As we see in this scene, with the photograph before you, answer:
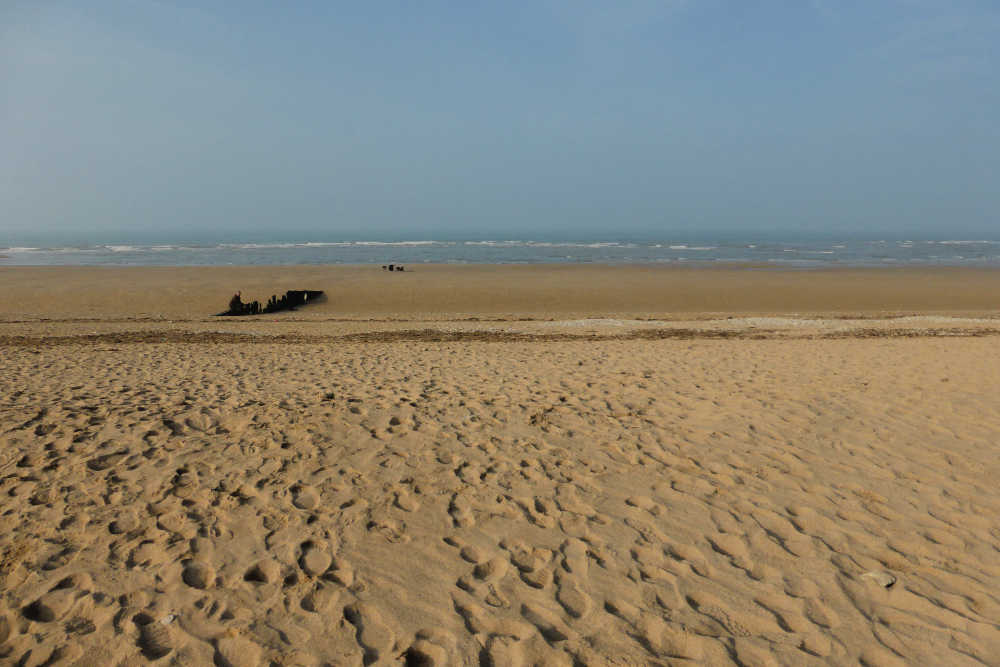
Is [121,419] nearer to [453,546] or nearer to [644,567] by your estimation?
[453,546]

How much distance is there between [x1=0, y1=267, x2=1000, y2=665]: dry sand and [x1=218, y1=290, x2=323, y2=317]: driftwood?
10443 millimetres

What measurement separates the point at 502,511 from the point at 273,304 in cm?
1967

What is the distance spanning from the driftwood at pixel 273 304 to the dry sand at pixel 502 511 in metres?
10.4

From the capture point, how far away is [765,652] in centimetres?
304

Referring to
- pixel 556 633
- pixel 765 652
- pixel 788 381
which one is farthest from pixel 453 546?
pixel 788 381

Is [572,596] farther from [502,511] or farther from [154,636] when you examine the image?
[154,636]

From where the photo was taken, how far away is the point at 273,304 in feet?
71.9

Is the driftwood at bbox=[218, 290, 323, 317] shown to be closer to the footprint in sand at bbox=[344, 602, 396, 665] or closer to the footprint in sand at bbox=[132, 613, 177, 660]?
the footprint in sand at bbox=[132, 613, 177, 660]

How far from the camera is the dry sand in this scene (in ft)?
10.3

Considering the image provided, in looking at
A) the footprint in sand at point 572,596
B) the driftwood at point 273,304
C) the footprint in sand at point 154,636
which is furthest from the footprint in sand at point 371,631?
the driftwood at point 273,304

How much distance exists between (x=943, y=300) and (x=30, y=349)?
31794mm

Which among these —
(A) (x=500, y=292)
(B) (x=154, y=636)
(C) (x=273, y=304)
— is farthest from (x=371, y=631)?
(A) (x=500, y=292)

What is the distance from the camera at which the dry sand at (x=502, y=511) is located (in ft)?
10.3

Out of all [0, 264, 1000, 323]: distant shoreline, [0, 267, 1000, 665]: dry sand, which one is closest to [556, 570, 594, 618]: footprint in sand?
[0, 267, 1000, 665]: dry sand
